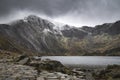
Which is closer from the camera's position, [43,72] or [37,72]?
[37,72]

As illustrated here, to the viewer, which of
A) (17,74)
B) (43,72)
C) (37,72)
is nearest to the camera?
(17,74)

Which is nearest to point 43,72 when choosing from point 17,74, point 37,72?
point 37,72

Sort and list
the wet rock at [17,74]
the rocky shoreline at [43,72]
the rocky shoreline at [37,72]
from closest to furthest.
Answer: the wet rock at [17,74] < the rocky shoreline at [37,72] < the rocky shoreline at [43,72]

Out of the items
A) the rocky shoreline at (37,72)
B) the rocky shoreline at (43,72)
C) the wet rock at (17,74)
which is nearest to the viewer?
the wet rock at (17,74)

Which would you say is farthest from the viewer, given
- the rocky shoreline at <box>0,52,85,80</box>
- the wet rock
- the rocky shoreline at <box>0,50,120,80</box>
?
the rocky shoreline at <box>0,50,120,80</box>

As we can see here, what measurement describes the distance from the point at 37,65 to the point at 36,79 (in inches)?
663

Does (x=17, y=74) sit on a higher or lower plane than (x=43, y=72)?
lower

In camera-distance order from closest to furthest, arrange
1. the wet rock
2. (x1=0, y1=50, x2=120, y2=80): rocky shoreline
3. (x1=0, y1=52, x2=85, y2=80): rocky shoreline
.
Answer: the wet rock, (x1=0, y1=52, x2=85, y2=80): rocky shoreline, (x1=0, y1=50, x2=120, y2=80): rocky shoreline

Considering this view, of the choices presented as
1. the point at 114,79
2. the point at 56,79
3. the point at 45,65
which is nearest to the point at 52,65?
the point at 45,65

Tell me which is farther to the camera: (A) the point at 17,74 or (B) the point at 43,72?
(B) the point at 43,72

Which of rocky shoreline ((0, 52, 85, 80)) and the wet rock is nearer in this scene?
the wet rock

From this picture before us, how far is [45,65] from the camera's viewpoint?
3388 cm

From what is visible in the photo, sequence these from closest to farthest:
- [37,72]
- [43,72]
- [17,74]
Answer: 1. [17,74]
2. [37,72]
3. [43,72]

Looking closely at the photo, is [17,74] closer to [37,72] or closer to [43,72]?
[37,72]
